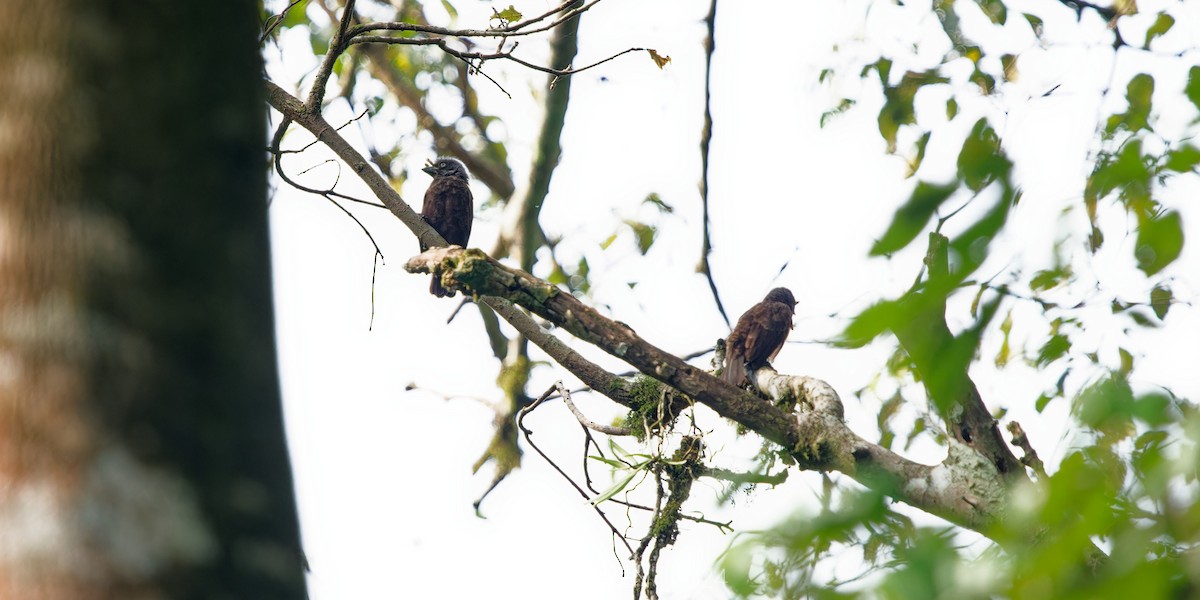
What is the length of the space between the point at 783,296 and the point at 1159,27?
3.51 m

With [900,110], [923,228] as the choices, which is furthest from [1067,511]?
[900,110]

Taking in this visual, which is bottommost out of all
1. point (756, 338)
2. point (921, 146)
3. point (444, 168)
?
point (756, 338)

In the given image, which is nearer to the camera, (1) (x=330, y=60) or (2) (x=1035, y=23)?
(1) (x=330, y=60)

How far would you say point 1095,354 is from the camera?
3309 millimetres

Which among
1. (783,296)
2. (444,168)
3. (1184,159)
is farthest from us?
(444,168)

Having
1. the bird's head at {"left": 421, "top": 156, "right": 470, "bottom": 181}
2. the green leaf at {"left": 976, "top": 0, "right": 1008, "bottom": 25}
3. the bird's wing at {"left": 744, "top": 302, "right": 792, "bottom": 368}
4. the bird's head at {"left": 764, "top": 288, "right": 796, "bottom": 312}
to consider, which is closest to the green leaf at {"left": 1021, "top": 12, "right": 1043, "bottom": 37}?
the green leaf at {"left": 976, "top": 0, "right": 1008, "bottom": 25}

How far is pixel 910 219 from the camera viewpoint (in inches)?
32.4

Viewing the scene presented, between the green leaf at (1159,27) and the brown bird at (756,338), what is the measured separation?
2.41m

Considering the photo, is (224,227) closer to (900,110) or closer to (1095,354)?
(1095,354)

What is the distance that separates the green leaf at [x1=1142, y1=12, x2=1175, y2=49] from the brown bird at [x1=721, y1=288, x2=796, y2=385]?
2.41 m

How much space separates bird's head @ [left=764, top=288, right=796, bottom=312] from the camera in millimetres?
6602

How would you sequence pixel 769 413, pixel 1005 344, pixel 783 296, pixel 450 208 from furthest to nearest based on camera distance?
pixel 450 208
pixel 783 296
pixel 769 413
pixel 1005 344

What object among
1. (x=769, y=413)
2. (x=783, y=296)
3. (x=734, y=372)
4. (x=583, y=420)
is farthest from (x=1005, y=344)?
(x=783, y=296)

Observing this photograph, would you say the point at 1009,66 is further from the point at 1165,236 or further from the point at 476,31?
the point at 1165,236
